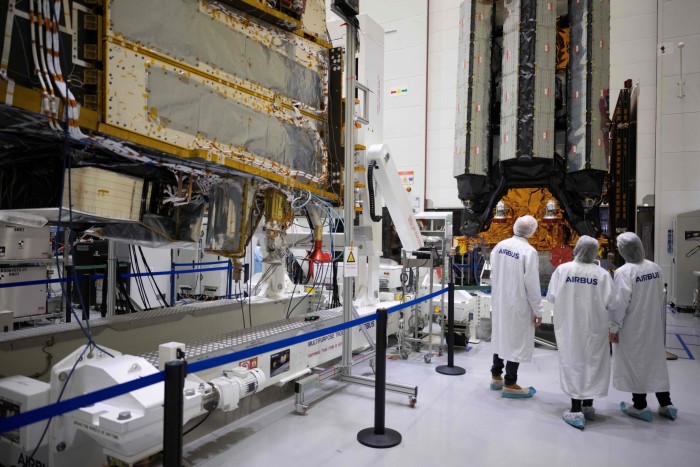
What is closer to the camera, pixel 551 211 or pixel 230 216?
pixel 230 216

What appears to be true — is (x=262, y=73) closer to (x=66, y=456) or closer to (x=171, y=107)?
(x=171, y=107)

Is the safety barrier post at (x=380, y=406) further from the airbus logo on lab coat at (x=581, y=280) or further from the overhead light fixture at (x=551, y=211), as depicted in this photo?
the overhead light fixture at (x=551, y=211)

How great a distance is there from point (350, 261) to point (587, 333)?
202 cm

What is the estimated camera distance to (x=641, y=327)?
3.73 m

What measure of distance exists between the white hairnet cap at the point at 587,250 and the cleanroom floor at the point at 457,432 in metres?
1.33

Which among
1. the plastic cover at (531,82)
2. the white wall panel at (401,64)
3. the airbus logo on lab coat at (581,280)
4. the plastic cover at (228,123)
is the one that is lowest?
the airbus logo on lab coat at (581,280)

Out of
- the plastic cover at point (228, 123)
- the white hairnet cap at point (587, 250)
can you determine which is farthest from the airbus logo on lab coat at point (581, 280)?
the plastic cover at point (228, 123)

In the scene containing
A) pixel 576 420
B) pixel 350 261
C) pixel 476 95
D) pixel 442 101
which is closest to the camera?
pixel 576 420

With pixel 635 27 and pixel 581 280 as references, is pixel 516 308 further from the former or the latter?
pixel 635 27

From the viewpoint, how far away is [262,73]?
11.0 ft

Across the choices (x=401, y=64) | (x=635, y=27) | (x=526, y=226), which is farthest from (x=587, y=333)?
(x=401, y=64)

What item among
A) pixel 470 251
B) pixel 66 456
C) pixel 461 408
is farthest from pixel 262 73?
pixel 470 251

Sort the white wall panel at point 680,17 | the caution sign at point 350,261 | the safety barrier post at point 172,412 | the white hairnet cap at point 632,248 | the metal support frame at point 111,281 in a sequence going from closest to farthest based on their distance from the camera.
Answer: the safety barrier post at point 172,412 < the white hairnet cap at point 632,248 < the caution sign at point 350,261 < the metal support frame at point 111,281 < the white wall panel at point 680,17

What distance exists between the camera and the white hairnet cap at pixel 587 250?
367cm
